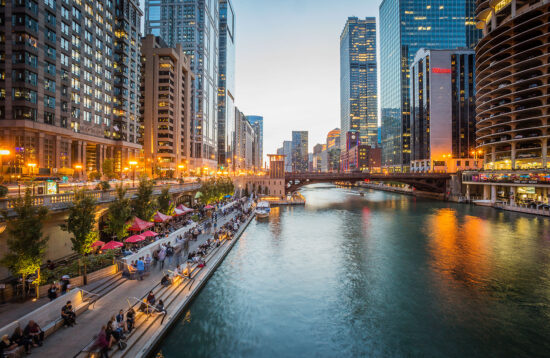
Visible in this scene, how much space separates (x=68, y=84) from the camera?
58969 millimetres

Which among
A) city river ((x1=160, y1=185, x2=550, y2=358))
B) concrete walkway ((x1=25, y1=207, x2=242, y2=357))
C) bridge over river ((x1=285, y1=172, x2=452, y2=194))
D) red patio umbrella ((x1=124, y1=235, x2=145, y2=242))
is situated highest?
bridge over river ((x1=285, y1=172, x2=452, y2=194))

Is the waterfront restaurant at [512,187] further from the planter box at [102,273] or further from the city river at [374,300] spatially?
the planter box at [102,273]

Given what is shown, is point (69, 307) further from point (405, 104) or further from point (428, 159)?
point (405, 104)

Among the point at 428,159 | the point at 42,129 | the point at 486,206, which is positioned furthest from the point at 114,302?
the point at 428,159

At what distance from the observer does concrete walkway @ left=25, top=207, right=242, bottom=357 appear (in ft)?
37.0

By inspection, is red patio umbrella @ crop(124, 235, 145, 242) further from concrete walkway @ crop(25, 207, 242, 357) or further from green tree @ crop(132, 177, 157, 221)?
green tree @ crop(132, 177, 157, 221)

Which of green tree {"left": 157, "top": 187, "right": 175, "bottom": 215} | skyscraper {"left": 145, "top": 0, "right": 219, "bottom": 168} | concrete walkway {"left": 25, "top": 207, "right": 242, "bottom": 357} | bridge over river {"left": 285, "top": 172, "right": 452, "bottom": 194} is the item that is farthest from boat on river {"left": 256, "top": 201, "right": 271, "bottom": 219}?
skyscraper {"left": 145, "top": 0, "right": 219, "bottom": 168}

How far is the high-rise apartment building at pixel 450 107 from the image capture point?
129000 mm

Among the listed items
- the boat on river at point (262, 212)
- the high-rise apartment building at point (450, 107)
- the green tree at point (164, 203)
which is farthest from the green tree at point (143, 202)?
the high-rise apartment building at point (450, 107)

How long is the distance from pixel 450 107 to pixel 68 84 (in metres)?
149

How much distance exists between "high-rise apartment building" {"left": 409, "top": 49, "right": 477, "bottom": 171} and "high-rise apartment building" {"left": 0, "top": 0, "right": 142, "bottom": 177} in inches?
5085

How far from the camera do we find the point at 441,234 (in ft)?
139

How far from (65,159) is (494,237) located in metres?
79.0

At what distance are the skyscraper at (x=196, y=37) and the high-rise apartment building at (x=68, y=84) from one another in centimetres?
4688
